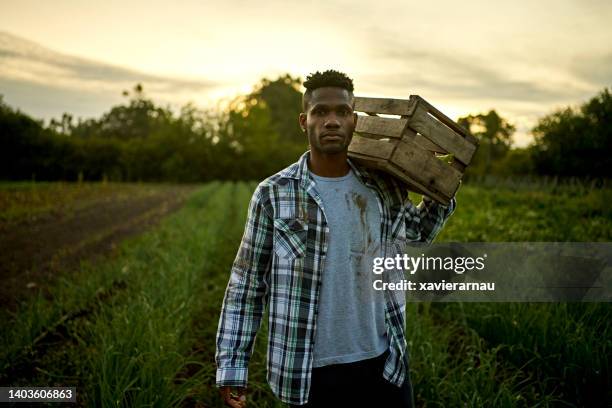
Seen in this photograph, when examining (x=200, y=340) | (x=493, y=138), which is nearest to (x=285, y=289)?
(x=200, y=340)

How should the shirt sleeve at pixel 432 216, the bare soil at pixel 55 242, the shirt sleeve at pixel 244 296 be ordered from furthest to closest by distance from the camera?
the bare soil at pixel 55 242, the shirt sleeve at pixel 432 216, the shirt sleeve at pixel 244 296

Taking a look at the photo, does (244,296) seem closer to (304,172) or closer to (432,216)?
(304,172)

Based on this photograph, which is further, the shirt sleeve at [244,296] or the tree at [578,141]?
the tree at [578,141]

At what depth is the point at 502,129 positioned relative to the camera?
6250 cm

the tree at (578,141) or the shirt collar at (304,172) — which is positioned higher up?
the tree at (578,141)

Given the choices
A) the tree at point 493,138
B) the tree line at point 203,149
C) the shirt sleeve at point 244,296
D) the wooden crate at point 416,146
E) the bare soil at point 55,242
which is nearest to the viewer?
the shirt sleeve at point 244,296

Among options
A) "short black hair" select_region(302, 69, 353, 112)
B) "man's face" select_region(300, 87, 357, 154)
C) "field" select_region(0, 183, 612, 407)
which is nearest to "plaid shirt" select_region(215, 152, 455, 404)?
"man's face" select_region(300, 87, 357, 154)

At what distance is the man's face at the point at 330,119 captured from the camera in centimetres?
169

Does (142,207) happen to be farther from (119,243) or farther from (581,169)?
(581,169)

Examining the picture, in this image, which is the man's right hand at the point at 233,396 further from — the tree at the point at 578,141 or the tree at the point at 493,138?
the tree at the point at 493,138

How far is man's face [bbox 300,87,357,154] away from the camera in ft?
5.55

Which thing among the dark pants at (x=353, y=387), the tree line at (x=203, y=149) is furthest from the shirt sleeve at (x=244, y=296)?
the tree line at (x=203, y=149)

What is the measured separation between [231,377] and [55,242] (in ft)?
26.2

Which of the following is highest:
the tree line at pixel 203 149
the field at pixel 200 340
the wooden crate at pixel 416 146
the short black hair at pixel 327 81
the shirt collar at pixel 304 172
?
the tree line at pixel 203 149
